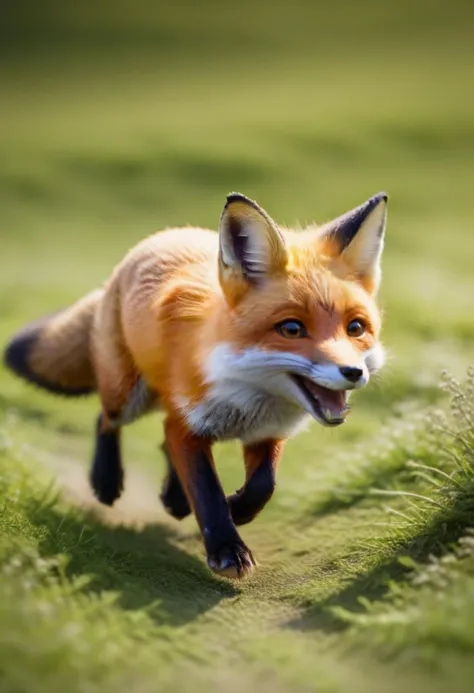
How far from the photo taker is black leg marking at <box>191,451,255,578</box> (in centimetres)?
379

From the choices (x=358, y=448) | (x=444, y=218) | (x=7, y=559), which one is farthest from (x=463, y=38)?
(x=7, y=559)

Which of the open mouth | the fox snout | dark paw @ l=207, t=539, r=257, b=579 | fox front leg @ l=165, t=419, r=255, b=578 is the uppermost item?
the fox snout

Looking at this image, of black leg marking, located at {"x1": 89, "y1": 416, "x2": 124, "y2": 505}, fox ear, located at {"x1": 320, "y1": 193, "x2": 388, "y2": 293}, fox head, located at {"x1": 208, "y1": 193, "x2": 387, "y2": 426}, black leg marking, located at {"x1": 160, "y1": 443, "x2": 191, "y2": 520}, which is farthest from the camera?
black leg marking, located at {"x1": 89, "y1": 416, "x2": 124, "y2": 505}

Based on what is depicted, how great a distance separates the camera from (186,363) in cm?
402

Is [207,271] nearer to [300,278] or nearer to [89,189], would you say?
[300,278]

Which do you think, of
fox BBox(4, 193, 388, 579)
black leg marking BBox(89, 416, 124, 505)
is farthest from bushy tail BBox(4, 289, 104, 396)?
fox BBox(4, 193, 388, 579)

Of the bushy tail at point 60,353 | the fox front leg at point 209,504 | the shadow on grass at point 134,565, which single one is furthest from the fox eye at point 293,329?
the bushy tail at point 60,353

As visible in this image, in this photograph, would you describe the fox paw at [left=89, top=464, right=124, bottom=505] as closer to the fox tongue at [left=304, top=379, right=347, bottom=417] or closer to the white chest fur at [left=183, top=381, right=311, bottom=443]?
the white chest fur at [left=183, top=381, right=311, bottom=443]

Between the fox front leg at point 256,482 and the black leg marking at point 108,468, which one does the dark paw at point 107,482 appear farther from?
the fox front leg at point 256,482

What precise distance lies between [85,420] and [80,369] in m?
1.93

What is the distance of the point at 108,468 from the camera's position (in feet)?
17.0

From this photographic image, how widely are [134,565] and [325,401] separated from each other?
133 cm

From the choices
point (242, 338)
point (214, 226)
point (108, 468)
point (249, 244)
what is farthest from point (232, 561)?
point (214, 226)

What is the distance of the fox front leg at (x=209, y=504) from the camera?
3.80 metres
